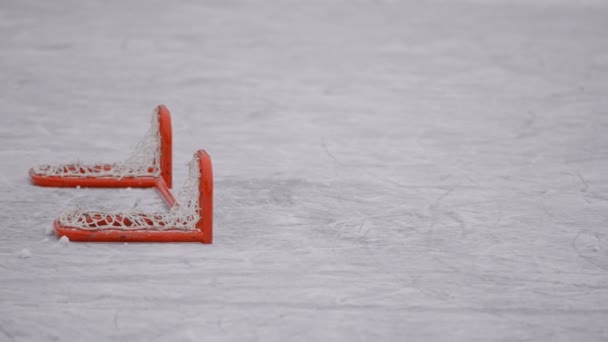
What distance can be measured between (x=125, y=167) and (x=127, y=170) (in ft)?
0.23

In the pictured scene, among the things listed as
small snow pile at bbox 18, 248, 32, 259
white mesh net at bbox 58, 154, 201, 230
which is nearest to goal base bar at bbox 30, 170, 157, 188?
white mesh net at bbox 58, 154, 201, 230

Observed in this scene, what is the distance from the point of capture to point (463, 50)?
9.34 m

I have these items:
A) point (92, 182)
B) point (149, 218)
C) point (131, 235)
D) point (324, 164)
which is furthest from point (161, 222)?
point (324, 164)

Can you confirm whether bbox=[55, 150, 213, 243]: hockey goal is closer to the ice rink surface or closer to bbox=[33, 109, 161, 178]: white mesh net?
the ice rink surface

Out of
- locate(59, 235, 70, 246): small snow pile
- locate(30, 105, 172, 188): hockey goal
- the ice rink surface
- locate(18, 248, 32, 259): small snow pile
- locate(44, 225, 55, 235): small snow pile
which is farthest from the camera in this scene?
locate(30, 105, 172, 188): hockey goal

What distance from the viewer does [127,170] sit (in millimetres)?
5078

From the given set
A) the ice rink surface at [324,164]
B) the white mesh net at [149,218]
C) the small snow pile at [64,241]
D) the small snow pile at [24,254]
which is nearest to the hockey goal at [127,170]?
the ice rink surface at [324,164]

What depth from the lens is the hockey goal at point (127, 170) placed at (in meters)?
4.93

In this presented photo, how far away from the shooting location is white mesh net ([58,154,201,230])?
13.5ft

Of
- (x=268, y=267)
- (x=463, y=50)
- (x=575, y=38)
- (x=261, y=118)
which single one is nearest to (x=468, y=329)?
(x=268, y=267)

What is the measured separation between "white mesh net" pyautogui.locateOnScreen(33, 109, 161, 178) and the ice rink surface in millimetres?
194

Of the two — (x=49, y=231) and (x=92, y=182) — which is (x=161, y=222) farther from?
(x=92, y=182)

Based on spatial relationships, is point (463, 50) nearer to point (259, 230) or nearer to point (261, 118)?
point (261, 118)

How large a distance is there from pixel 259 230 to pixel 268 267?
1.74 ft
